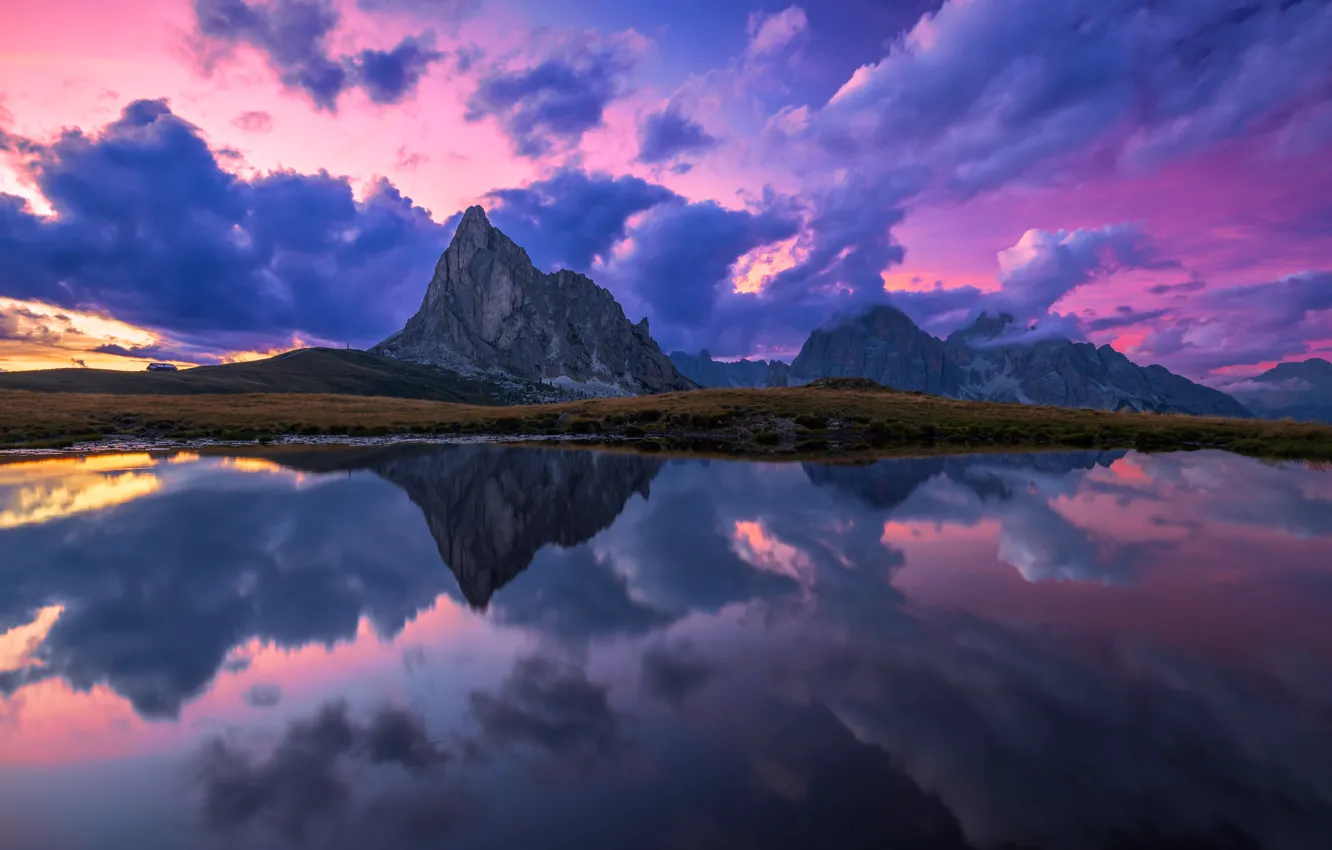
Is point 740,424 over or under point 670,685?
over

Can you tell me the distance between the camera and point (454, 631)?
1277 cm

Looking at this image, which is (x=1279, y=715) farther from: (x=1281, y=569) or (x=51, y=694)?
(x=51, y=694)

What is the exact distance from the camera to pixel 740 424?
76.8 meters

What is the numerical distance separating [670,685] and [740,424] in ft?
221

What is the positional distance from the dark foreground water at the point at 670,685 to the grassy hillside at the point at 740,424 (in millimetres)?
37580

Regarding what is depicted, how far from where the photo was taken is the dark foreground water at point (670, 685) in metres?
6.93

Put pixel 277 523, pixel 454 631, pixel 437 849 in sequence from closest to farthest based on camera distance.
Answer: pixel 437 849, pixel 454 631, pixel 277 523

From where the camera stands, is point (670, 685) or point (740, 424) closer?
point (670, 685)

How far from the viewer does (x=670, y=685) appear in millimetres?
10086

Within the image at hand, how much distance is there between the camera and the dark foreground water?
6.93 meters

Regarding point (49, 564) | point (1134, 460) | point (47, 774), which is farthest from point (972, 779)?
point (1134, 460)

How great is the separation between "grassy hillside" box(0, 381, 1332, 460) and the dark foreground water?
3758 cm

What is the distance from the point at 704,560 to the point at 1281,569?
49.3ft

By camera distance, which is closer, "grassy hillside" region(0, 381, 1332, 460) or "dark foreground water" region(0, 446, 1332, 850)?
"dark foreground water" region(0, 446, 1332, 850)
